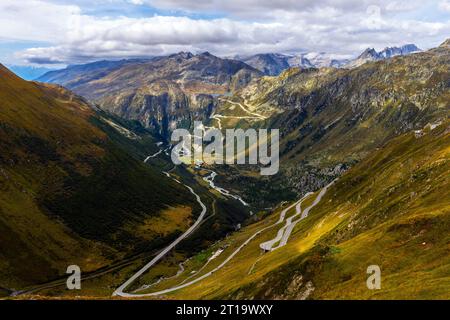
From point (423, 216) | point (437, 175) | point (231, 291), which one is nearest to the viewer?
point (423, 216)

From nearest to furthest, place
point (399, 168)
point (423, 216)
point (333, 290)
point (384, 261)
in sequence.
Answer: point (333, 290)
point (384, 261)
point (423, 216)
point (399, 168)
